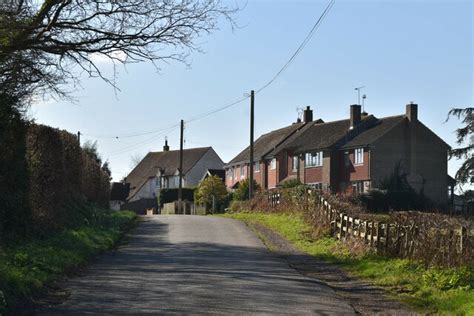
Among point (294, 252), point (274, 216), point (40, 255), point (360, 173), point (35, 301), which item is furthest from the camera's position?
point (360, 173)

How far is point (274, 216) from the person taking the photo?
37.1 meters

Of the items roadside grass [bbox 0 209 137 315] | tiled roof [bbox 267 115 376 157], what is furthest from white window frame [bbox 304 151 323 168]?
roadside grass [bbox 0 209 137 315]

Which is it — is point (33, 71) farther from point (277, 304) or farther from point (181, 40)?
point (277, 304)

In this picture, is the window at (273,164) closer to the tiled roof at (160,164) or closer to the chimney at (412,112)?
the chimney at (412,112)

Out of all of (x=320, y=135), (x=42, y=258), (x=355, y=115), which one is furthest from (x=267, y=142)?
(x=42, y=258)

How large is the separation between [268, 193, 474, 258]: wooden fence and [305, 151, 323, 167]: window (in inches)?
1445

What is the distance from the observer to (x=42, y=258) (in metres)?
15.8

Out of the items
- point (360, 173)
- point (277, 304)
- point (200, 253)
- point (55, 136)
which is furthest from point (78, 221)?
point (360, 173)

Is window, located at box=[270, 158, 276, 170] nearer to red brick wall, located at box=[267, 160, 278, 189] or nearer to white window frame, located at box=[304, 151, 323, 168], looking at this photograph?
red brick wall, located at box=[267, 160, 278, 189]

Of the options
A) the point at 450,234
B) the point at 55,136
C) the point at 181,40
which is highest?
the point at 181,40

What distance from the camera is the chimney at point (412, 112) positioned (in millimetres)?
60938

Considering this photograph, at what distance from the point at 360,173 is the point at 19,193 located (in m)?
45.2

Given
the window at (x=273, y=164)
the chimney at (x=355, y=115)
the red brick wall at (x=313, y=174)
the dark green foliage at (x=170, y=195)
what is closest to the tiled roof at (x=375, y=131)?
the chimney at (x=355, y=115)

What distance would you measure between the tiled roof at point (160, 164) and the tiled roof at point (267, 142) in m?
15.9
